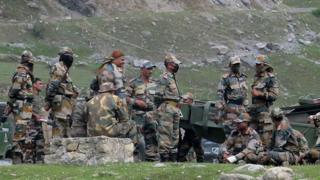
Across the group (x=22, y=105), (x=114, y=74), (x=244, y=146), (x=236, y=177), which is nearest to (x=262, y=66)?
(x=244, y=146)

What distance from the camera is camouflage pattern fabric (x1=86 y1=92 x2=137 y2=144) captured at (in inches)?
597

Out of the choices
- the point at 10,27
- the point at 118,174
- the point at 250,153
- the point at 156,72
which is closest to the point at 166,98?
the point at 250,153

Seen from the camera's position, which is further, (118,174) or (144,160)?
(144,160)

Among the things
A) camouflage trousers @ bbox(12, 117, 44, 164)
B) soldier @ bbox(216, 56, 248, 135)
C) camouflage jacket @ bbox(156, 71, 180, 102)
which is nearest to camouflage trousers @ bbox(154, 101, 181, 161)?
camouflage jacket @ bbox(156, 71, 180, 102)

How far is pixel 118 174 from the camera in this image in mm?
13727

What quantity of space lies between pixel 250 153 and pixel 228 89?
2137mm

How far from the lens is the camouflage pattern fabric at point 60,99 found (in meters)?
17.2

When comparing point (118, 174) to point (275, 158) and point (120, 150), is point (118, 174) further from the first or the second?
point (275, 158)

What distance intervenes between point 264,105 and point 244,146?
135 cm

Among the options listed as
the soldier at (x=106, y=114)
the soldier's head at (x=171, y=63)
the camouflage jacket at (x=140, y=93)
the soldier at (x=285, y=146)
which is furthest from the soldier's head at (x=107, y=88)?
the soldier at (x=285, y=146)

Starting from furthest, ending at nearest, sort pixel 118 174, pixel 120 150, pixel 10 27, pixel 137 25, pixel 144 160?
pixel 137 25
pixel 10 27
pixel 144 160
pixel 120 150
pixel 118 174

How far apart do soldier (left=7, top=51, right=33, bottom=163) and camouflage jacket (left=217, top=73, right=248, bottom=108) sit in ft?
11.3

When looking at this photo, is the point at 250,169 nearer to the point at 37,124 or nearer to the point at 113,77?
the point at 113,77

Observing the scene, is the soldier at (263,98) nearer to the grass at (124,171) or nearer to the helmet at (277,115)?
the helmet at (277,115)
